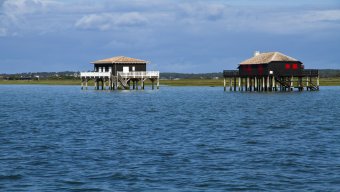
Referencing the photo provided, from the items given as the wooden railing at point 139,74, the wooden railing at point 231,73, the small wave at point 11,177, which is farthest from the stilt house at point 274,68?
the small wave at point 11,177

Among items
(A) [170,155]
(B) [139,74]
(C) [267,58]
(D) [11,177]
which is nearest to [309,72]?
(C) [267,58]

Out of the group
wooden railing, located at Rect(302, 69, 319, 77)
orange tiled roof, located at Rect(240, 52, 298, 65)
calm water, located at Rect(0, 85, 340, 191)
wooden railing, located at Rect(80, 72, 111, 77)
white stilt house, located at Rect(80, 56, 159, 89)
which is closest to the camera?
calm water, located at Rect(0, 85, 340, 191)

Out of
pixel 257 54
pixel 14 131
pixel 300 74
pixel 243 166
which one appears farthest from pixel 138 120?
pixel 257 54

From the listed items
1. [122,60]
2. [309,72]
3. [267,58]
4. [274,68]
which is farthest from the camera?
[122,60]

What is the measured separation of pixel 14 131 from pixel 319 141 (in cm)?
1783

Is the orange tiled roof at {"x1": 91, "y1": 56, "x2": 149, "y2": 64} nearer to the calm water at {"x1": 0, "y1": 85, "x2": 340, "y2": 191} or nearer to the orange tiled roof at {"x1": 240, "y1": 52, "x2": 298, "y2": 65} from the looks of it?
the orange tiled roof at {"x1": 240, "y1": 52, "x2": 298, "y2": 65}

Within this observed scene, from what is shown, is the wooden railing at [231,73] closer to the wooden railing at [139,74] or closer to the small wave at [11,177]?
the wooden railing at [139,74]

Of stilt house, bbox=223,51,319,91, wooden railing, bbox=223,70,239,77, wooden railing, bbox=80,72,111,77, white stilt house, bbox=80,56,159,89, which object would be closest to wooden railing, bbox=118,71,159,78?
white stilt house, bbox=80,56,159,89

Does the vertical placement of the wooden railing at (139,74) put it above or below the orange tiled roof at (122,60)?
below

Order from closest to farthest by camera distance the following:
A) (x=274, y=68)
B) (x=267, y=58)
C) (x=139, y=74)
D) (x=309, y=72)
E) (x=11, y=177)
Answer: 1. (x=11, y=177)
2. (x=274, y=68)
3. (x=267, y=58)
4. (x=309, y=72)
5. (x=139, y=74)

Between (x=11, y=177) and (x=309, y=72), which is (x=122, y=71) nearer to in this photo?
(x=309, y=72)

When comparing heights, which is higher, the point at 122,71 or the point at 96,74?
the point at 122,71

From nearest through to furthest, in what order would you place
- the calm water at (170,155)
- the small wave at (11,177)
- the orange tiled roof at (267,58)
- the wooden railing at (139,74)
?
1. the calm water at (170,155)
2. the small wave at (11,177)
3. the orange tiled roof at (267,58)
4. the wooden railing at (139,74)

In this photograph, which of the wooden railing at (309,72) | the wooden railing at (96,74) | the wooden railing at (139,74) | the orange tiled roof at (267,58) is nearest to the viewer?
the orange tiled roof at (267,58)
